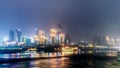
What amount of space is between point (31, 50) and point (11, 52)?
1021 cm

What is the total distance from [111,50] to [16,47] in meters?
44.2

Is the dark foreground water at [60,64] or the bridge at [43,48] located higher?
the bridge at [43,48]

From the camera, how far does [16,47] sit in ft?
517

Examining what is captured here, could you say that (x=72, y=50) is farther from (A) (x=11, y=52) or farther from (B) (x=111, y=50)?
(A) (x=11, y=52)

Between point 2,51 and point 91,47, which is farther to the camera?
point 91,47

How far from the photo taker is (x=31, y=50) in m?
144

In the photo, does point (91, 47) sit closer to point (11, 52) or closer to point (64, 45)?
point (64, 45)

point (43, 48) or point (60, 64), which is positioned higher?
point (43, 48)

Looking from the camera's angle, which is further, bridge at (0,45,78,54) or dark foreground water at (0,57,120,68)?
bridge at (0,45,78,54)

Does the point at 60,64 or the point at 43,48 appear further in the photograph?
the point at 43,48

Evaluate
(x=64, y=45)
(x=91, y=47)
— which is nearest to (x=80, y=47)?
(x=91, y=47)

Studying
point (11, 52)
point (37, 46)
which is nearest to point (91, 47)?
point (37, 46)

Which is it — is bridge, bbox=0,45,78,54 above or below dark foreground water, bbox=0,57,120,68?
above

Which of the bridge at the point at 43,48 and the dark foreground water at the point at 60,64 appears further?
the bridge at the point at 43,48
